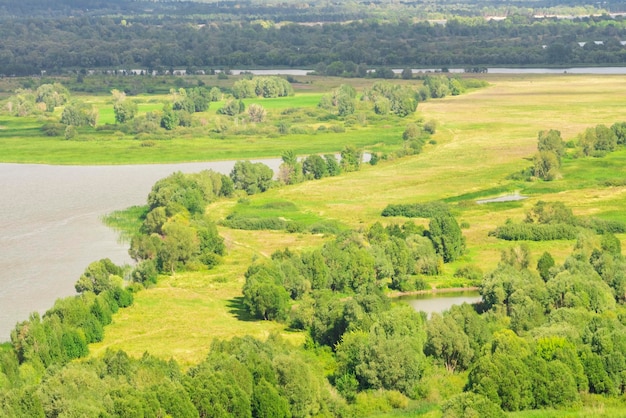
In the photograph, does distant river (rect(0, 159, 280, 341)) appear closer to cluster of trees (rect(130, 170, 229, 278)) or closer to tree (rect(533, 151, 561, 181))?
cluster of trees (rect(130, 170, 229, 278))

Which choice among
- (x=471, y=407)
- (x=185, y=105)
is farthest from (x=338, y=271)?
(x=185, y=105)

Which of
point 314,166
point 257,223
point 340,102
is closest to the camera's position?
point 257,223

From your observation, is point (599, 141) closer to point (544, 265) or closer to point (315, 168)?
point (315, 168)

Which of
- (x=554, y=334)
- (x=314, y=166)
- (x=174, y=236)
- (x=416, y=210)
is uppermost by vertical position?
(x=174, y=236)

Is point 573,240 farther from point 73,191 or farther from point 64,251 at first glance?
point 73,191

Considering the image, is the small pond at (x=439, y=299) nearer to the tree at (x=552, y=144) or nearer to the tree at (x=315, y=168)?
the tree at (x=315, y=168)

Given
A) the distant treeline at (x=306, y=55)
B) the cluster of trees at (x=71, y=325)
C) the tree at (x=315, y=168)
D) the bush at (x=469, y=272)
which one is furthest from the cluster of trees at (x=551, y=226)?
the distant treeline at (x=306, y=55)
